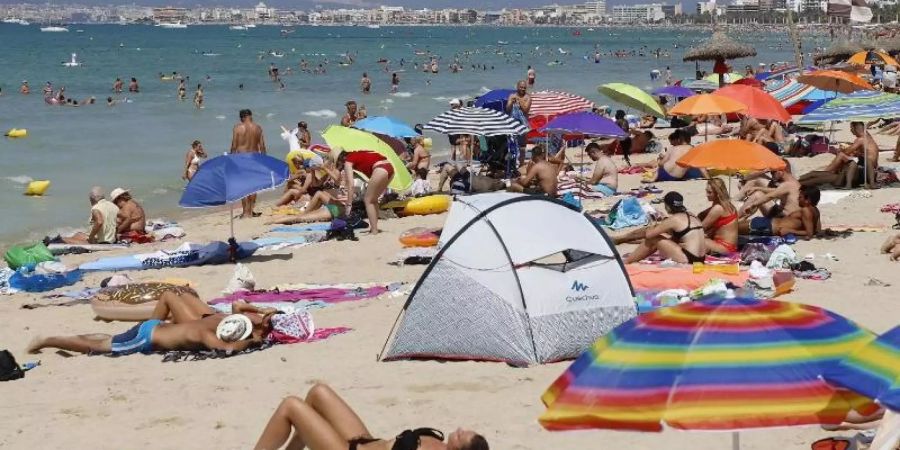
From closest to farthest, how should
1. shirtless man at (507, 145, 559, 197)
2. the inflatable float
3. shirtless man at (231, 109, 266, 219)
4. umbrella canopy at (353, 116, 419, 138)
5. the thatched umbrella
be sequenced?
the inflatable float, shirtless man at (507, 145, 559, 197), shirtless man at (231, 109, 266, 219), umbrella canopy at (353, 116, 419, 138), the thatched umbrella

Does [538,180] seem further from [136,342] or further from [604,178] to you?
[136,342]

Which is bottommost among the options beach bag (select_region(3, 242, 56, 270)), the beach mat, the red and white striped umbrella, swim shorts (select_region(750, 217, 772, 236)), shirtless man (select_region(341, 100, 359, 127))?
the beach mat

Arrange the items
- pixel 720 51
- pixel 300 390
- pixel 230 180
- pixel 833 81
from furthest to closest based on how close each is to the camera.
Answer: pixel 720 51, pixel 833 81, pixel 230 180, pixel 300 390

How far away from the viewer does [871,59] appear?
106 ft

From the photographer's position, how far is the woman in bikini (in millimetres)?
9898

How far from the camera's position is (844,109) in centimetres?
1355

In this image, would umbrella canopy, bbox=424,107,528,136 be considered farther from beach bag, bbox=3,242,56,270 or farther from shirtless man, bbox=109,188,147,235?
beach bag, bbox=3,242,56,270

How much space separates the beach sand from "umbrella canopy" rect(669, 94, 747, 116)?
498 centimetres

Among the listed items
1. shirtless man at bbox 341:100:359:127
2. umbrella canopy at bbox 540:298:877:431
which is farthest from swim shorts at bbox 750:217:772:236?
shirtless man at bbox 341:100:359:127

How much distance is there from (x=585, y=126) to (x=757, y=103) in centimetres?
255

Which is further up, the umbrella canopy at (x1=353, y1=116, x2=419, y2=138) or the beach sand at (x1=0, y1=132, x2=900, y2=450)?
the umbrella canopy at (x1=353, y1=116, x2=419, y2=138)

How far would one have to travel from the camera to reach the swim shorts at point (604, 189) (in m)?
14.5

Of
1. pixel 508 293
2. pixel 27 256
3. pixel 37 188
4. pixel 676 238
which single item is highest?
pixel 508 293

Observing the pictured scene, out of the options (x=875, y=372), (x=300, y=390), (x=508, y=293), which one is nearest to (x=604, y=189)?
(x=508, y=293)
